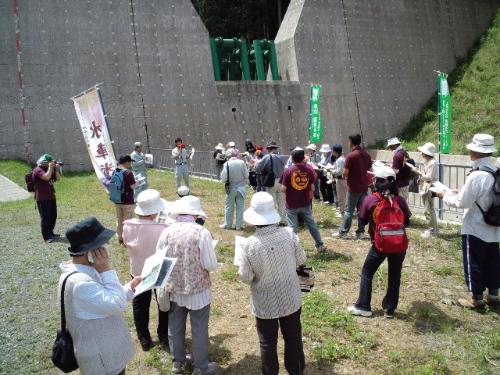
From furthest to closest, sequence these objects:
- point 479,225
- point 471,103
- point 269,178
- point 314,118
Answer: point 471,103 → point 314,118 → point 269,178 → point 479,225

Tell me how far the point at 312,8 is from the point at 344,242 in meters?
17.5

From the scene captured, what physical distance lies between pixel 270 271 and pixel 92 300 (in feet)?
4.58

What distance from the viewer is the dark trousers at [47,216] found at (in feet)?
26.1

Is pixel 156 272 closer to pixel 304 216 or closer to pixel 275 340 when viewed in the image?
pixel 275 340

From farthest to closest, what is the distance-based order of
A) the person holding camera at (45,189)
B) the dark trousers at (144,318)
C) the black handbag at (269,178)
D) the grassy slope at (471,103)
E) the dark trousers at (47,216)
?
the grassy slope at (471,103) < the black handbag at (269,178) < the dark trousers at (47,216) < the person holding camera at (45,189) < the dark trousers at (144,318)

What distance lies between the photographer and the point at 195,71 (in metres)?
19.3

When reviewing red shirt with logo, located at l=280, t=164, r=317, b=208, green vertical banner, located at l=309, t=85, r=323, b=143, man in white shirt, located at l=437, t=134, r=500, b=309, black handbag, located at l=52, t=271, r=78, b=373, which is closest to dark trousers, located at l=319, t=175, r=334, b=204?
red shirt with logo, located at l=280, t=164, r=317, b=208

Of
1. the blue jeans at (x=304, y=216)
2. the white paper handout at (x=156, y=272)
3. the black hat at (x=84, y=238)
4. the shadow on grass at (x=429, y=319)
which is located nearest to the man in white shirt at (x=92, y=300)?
the black hat at (x=84, y=238)

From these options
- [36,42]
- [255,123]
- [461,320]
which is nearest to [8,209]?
[36,42]

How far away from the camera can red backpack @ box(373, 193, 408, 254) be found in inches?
180

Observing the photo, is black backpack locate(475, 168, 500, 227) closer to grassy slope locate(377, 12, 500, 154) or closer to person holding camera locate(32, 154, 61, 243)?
person holding camera locate(32, 154, 61, 243)

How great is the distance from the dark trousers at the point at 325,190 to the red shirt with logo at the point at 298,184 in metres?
5.02

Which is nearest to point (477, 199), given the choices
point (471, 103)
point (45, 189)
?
point (45, 189)

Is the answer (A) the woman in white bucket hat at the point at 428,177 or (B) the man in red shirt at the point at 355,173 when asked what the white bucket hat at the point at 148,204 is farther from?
(A) the woman in white bucket hat at the point at 428,177
